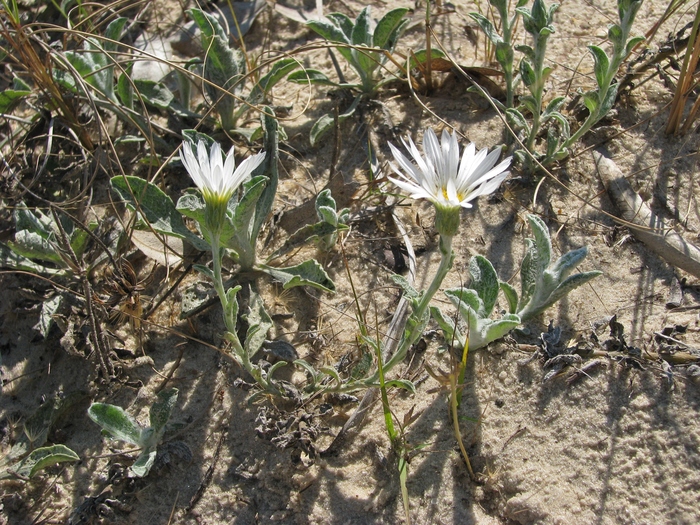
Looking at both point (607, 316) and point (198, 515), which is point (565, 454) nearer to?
point (607, 316)

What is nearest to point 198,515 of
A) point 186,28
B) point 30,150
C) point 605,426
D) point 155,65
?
point 605,426

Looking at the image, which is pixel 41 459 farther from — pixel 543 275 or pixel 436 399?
pixel 543 275

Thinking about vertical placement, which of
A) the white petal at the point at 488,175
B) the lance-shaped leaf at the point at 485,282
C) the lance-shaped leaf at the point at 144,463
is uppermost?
the white petal at the point at 488,175

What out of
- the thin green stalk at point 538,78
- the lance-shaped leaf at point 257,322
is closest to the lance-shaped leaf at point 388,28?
the thin green stalk at point 538,78

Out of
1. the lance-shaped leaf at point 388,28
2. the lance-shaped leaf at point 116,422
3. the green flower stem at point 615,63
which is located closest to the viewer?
the lance-shaped leaf at point 116,422

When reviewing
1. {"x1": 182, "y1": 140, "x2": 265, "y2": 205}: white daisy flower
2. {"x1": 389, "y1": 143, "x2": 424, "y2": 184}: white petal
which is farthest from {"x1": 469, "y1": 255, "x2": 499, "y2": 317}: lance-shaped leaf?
{"x1": 182, "y1": 140, "x2": 265, "y2": 205}: white daisy flower

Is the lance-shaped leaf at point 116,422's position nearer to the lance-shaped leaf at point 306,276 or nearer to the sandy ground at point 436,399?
the sandy ground at point 436,399
